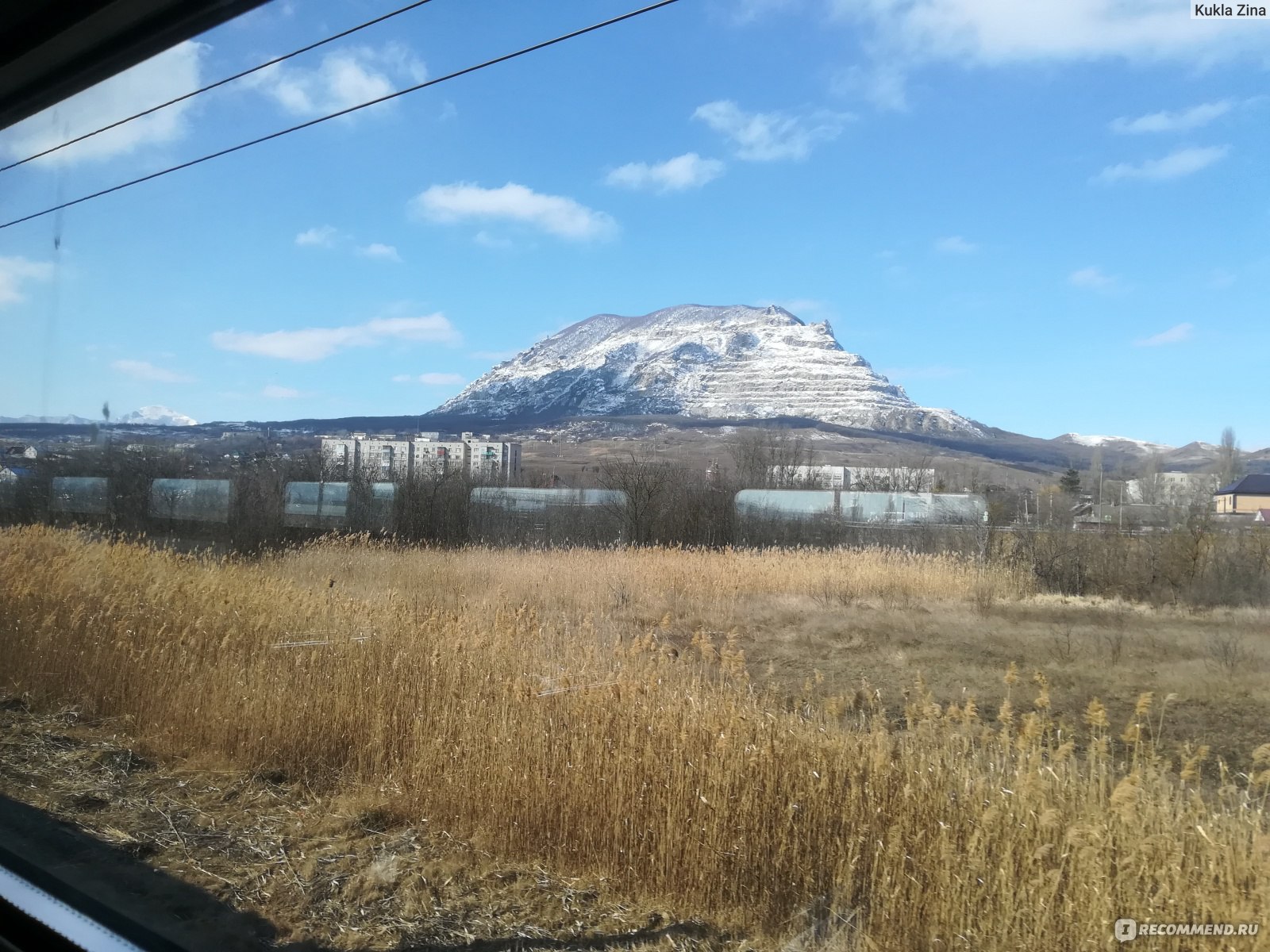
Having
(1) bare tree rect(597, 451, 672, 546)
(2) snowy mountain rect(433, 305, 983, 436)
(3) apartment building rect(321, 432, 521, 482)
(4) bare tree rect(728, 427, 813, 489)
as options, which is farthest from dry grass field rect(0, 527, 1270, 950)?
(4) bare tree rect(728, 427, 813, 489)

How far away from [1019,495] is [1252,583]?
1998mm

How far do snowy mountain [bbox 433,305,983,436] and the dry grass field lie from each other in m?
1.28

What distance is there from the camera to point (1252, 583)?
2.87 metres

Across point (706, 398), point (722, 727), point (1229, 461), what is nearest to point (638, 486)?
point (706, 398)

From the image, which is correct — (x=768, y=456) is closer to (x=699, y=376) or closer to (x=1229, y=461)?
(x=699, y=376)

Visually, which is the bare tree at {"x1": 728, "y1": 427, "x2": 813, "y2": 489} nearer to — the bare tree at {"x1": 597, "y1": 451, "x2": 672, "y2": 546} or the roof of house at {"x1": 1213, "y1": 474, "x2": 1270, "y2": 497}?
the bare tree at {"x1": 597, "y1": 451, "x2": 672, "y2": 546}

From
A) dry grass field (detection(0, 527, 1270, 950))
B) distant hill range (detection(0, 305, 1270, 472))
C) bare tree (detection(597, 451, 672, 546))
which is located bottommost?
dry grass field (detection(0, 527, 1270, 950))

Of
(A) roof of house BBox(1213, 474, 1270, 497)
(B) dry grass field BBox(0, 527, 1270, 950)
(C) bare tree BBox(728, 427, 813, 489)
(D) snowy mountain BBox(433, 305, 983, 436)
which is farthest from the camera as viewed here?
(C) bare tree BBox(728, 427, 813, 489)

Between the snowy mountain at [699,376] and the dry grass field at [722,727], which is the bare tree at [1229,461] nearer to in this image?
the dry grass field at [722,727]

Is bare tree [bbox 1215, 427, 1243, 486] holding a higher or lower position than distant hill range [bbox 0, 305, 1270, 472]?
lower

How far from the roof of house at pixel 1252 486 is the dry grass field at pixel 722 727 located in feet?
1.28

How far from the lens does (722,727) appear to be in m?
3.82

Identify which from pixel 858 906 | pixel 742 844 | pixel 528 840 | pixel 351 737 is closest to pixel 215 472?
pixel 351 737

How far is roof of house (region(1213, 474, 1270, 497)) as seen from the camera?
2.61 metres
